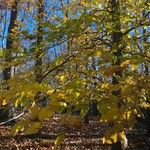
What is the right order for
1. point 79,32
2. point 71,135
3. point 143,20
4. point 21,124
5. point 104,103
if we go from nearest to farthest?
point 21,124 → point 104,103 → point 79,32 → point 143,20 → point 71,135

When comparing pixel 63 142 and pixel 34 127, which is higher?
pixel 34 127

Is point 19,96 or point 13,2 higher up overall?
point 13,2

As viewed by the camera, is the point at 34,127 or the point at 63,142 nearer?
the point at 34,127

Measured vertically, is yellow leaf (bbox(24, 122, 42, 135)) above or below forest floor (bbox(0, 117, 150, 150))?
above

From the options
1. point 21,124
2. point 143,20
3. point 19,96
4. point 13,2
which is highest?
point 13,2

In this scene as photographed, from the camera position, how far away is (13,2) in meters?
22.0

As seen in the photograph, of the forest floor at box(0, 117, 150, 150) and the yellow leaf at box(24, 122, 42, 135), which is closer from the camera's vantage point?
the yellow leaf at box(24, 122, 42, 135)

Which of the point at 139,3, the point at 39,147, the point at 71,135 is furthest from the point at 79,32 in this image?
the point at 71,135

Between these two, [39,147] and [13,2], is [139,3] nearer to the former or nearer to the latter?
[39,147]

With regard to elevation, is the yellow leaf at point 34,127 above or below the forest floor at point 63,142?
above

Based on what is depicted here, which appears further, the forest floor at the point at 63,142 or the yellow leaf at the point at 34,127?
the forest floor at the point at 63,142

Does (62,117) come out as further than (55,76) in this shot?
No

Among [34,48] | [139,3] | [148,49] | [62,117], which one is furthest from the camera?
[139,3]

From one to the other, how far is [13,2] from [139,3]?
13825 mm
